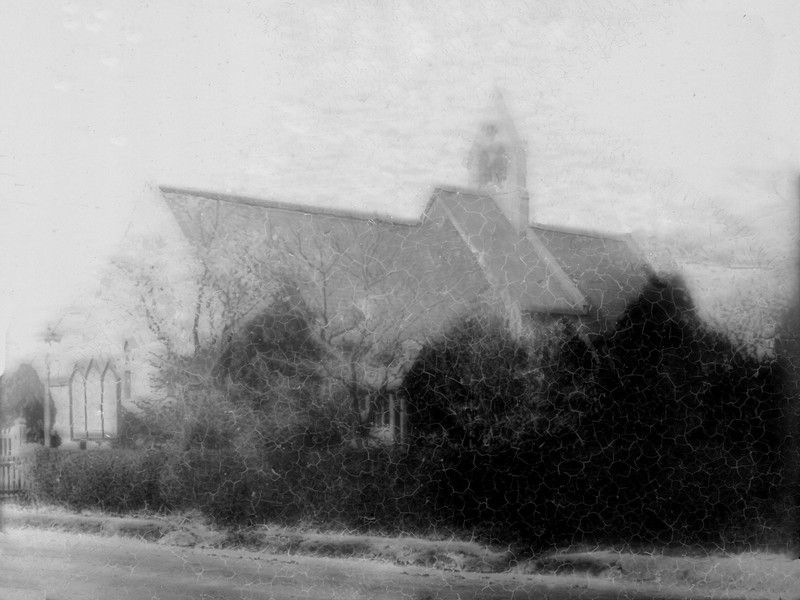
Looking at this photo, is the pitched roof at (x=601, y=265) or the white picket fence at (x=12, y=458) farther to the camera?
the white picket fence at (x=12, y=458)

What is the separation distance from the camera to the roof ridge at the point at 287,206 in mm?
2303

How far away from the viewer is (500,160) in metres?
2.29

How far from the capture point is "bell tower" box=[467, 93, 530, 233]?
7.50 feet

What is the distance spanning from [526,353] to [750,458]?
0.82 metres

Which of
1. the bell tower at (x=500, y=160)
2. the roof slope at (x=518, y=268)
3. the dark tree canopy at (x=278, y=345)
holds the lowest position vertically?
the dark tree canopy at (x=278, y=345)

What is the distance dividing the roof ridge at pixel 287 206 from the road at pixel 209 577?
3.59ft

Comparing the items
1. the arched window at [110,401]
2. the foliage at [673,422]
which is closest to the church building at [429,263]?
the foliage at [673,422]

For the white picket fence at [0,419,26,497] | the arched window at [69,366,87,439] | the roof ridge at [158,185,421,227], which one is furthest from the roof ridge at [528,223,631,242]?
the white picket fence at [0,419,26,497]

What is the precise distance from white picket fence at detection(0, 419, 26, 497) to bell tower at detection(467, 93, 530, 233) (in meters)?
1.75

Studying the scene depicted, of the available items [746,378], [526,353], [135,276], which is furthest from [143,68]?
[746,378]

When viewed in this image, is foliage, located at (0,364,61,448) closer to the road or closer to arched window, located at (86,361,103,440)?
arched window, located at (86,361,103,440)

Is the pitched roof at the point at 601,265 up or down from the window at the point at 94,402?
up

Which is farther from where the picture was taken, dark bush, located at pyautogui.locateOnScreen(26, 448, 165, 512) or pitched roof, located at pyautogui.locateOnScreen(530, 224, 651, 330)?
dark bush, located at pyautogui.locateOnScreen(26, 448, 165, 512)

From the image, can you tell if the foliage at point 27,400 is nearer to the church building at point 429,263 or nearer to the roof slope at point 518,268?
the church building at point 429,263
